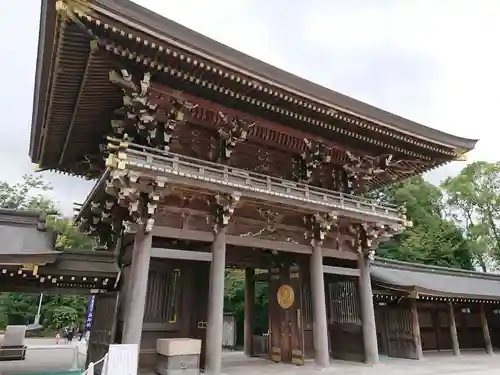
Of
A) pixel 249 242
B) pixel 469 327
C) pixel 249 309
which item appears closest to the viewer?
pixel 249 242

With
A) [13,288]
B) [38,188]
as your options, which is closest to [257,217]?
[13,288]

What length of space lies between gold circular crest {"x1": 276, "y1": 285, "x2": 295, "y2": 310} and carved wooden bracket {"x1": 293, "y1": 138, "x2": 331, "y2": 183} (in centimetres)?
362

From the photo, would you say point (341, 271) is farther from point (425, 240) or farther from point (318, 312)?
point (425, 240)

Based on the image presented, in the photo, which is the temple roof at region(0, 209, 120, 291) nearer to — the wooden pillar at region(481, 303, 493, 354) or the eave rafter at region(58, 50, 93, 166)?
the eave rafter at region(58, 50, 93, 166)

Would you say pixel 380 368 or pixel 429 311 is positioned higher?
pixel 429 311

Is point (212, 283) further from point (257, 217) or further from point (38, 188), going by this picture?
point (38, 188)

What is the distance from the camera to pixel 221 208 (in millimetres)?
9422

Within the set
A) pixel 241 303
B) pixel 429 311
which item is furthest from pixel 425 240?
pixel 241 303

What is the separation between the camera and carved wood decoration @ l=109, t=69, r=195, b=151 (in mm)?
8516

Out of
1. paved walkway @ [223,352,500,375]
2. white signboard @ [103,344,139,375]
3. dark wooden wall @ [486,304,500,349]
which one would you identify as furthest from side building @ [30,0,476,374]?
dark wooden wall @ [486,304,500,349]

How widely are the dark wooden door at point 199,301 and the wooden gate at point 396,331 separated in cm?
823

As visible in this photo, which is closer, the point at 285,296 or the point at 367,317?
the point at 367,317

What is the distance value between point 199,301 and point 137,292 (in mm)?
2945

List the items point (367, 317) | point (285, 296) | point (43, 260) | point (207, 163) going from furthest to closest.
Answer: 1. point (285, 296)
2. point (367, 317)
3. point (207, 163)
4. point (43, 260)
